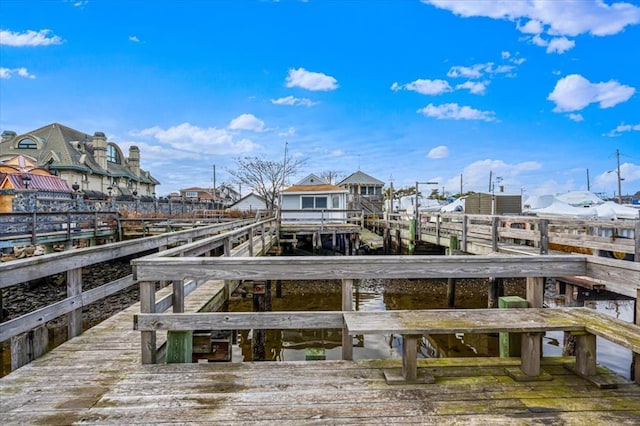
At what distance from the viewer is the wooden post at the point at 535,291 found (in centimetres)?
Result: 319

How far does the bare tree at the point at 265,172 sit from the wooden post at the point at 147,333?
33337mm

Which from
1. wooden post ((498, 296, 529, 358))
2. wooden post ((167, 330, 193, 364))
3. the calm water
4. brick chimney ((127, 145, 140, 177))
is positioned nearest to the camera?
wooden post ((167, 330, 193, 364))

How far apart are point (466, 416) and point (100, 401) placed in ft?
8.15

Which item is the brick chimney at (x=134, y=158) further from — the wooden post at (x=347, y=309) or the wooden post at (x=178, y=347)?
the wooden post at (x=347, y=309)

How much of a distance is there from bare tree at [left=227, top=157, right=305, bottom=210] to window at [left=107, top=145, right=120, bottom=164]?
48.4 feet

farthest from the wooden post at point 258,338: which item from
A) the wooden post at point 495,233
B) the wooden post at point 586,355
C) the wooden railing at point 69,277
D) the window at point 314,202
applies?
the window at point 314,202

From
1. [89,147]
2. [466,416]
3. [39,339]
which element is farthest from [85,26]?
Answer: [89,147]

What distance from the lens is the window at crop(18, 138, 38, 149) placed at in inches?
1283

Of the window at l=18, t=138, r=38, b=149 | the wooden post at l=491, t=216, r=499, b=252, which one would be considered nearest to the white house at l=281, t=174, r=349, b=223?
the wooden post at l=491, t=216, r=499, b=252

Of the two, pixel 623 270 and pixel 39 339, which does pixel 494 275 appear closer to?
pixel 623 270

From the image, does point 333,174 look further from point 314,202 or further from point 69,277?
point 69,277

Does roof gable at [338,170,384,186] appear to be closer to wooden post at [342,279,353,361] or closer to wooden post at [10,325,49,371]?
wooden post at [342,279,353,361]

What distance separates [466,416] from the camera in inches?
84.7

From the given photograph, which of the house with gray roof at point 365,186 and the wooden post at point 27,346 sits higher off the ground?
the house with gray roof at point 365,186
